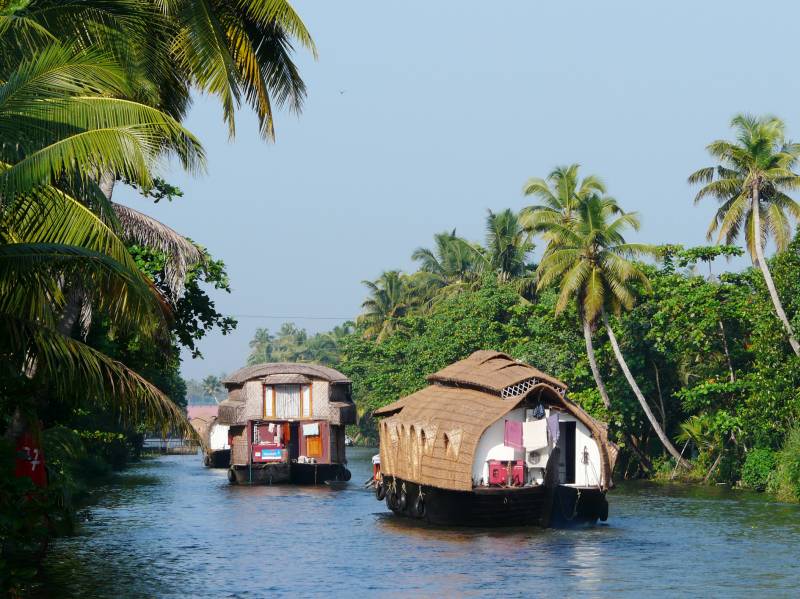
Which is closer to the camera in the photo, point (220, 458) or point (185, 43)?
point (185, 43)

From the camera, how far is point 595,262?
3891 cm

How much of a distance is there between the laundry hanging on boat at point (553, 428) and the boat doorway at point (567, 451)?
122 cm

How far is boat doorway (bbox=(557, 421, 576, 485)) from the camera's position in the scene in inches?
1040

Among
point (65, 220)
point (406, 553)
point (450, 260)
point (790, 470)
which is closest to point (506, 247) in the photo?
point (450, 260)

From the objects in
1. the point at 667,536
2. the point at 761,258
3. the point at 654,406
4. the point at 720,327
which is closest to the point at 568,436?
the point at 667,536

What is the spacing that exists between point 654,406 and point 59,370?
3419 cm

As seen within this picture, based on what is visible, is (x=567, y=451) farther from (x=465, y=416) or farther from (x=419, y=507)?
(x=419, y=507)

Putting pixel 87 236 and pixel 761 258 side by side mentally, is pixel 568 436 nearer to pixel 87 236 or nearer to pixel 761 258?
pixel 761 258

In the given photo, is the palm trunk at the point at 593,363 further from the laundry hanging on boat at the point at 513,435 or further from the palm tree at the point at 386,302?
the palm tree at the point at 386,302

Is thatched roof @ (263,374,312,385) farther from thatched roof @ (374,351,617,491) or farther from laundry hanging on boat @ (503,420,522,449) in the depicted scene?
laundry hanging on boat @ (503,420,522,449)

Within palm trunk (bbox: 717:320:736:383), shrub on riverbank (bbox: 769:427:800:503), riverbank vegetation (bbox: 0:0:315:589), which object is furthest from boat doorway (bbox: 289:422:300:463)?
riverbank vegetation (bbox: 0:0:315:589)

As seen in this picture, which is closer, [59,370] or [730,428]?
[59,370]

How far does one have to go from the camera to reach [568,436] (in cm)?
2644

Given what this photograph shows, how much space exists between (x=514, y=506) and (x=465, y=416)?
84.7 inches
